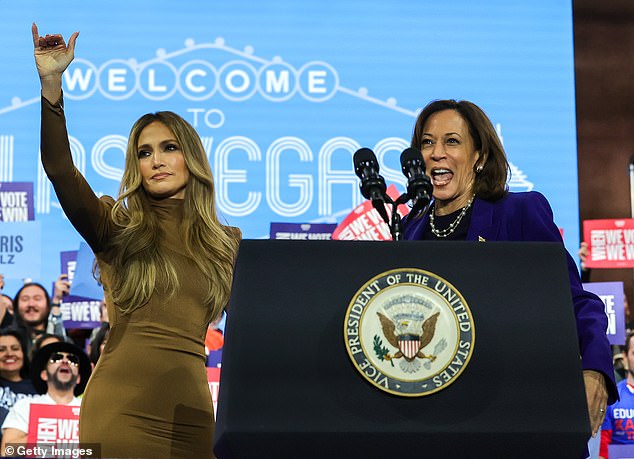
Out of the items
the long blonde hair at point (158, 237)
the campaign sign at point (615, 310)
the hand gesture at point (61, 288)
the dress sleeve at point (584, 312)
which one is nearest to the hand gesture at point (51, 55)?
the long blonde hair at point (158, 237)

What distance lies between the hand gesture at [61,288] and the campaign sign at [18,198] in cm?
39

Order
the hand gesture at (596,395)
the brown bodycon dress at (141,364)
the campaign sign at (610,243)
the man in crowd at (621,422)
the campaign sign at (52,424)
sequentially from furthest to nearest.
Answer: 1. the campaign sign at (610,243)
2. the man in crowd at (621,422)
3. the campaign sign at (52,424)
4. the brown bodycon dress at (141,364)
5. the hand gesture at (596,395)

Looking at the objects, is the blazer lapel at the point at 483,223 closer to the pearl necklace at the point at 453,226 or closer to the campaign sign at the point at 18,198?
the pearl necklace at the point at 453,226

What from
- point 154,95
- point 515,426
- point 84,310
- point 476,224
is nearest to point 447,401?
point 515,426

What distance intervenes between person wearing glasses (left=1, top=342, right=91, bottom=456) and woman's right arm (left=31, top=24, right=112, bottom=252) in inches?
111

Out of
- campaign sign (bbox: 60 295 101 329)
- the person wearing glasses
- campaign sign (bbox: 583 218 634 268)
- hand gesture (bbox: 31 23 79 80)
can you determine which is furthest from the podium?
campaign sign (bbox: 583 218 634 268)

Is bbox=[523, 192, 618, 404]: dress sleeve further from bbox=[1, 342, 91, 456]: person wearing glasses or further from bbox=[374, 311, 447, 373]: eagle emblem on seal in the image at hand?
bbox=[1, 342, 91, 456]: person wearing glasses

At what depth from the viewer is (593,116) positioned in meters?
7.57

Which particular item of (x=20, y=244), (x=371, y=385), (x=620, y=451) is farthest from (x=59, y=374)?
(x=371, y=385)

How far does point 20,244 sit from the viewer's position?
546 centimetres

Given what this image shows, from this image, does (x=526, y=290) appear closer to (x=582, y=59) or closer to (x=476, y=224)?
(x=476, y=224)

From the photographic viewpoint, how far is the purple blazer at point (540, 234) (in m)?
1.41

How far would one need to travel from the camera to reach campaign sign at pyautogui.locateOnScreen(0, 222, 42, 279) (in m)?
5.45

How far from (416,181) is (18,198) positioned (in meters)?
4.54
